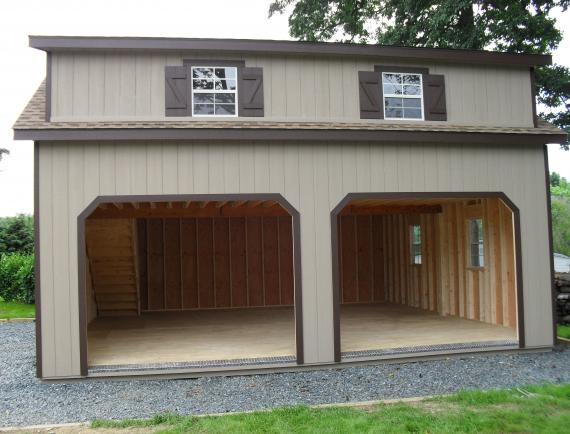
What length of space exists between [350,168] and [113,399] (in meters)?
4.78

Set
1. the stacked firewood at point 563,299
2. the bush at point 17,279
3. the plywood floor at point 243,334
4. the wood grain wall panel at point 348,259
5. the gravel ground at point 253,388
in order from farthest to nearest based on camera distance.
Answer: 1. the bush at point 17,279
2. the wood grain wall panel at point 348,259
3. the stacked firewood at point 563,299
4. the plywood floor at point 243,334
5. the gravel ground at point 253,388

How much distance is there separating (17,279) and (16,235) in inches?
138

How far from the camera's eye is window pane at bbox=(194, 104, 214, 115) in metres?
8.86

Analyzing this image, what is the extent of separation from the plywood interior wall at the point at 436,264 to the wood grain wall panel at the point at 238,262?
108 inches

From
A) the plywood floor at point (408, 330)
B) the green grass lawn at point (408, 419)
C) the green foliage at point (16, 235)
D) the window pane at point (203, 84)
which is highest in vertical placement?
the window pane at point (203, 84)

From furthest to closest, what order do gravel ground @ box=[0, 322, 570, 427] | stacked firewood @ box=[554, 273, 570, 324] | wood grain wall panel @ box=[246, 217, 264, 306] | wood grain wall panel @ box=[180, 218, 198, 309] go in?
wood grain wall panel @ box=[246, 217, 264, 306], wood grain wall panel @ box=[180, 218, 198, 309], stacked firewood @ box=[554, 273, 570, 324], gravel ground @ box=[0, 322, 570, 427]

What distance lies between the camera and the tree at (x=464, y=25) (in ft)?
51.0

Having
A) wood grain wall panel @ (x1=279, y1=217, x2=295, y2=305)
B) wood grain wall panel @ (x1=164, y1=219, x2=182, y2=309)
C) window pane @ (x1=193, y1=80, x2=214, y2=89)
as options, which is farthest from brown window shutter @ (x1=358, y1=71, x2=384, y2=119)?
wood grain wall panel @ (x1=164, y1=219, x2=182, y2=309)

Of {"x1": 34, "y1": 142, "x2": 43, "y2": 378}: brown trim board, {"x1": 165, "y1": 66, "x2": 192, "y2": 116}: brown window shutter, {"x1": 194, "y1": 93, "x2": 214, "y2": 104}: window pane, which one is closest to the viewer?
{"x1": 34, "y1": 142, "x2": 43, "y2": 378}: brown trim board

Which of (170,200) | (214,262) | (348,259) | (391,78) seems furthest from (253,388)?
(348,259)

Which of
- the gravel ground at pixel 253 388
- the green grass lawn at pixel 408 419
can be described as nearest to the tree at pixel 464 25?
the gravel ground at pixel 253 388

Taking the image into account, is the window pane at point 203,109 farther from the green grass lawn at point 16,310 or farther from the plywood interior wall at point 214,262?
the green grass lawn at point 16,310

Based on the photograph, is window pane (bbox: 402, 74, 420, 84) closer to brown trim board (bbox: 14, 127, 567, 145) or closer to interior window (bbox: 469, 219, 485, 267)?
brown trim board (bbox: 14, 127, 567, 145)

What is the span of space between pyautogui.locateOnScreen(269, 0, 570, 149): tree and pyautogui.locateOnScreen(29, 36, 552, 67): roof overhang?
6530 millimetres
